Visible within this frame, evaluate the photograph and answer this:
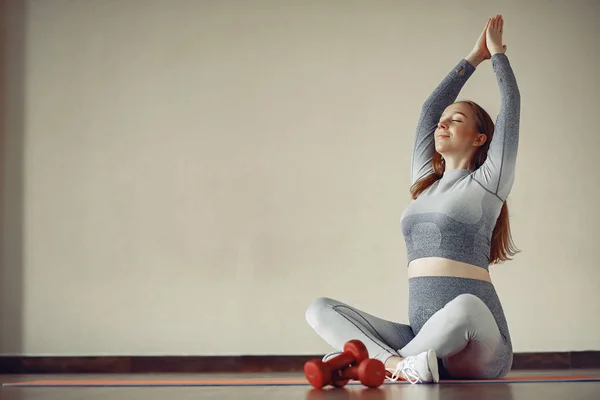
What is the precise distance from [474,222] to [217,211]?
6.70 ft

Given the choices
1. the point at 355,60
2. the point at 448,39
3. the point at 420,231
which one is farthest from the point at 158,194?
the point at 420,231

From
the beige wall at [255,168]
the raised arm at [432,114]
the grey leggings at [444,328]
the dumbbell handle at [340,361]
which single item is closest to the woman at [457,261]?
the grey leggings at [444,328]

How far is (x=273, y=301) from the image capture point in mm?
4184

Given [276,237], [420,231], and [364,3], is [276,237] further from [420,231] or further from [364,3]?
[420,231]

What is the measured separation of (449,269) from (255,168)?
6.62ft

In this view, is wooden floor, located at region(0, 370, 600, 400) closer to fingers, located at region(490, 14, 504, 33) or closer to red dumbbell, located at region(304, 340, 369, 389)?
red dumbbell, located at region(304, 340, 369, 389)

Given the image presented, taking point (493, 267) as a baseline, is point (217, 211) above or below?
above

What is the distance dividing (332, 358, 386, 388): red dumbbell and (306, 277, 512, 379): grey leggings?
0.84 feet

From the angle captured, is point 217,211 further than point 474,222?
Yes

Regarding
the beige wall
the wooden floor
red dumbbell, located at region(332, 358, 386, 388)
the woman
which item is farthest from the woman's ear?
the beige wall

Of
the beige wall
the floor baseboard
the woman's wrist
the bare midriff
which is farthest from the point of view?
the beige wall

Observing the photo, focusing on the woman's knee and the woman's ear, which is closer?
the woman's knee

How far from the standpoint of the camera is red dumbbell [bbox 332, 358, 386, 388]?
6.67 feet

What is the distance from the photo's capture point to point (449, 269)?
7.98 feet
